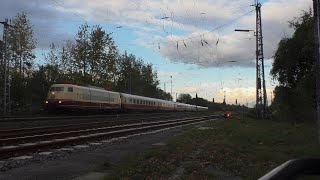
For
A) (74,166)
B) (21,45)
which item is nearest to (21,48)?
(21,45)

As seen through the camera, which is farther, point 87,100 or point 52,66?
point 52,66

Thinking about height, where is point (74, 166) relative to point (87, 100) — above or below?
below

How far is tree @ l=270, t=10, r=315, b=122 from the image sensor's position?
36500 millimetres

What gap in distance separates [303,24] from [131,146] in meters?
24.3

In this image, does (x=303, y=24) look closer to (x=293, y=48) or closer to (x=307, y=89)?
(x=293, y=48)

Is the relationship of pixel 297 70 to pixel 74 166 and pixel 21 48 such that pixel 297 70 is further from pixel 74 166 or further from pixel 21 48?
pixel 21 48

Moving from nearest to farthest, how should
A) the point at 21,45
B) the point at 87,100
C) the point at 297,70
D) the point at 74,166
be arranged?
the point at 74,166 < the point at 297,70 < the point at 87,100 < the point at 21,45

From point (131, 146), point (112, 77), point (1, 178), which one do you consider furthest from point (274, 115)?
point (1, 178)

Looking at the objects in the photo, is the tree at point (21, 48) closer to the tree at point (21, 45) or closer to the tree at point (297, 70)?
the tree at point (21, 45)

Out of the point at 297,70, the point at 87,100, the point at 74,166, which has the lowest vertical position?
the point at 74,166

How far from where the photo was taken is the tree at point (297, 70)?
3650 centimetres

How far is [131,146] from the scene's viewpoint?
1945 cm

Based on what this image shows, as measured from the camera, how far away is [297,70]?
138 feet

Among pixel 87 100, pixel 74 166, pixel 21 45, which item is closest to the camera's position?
pixel 74 166
